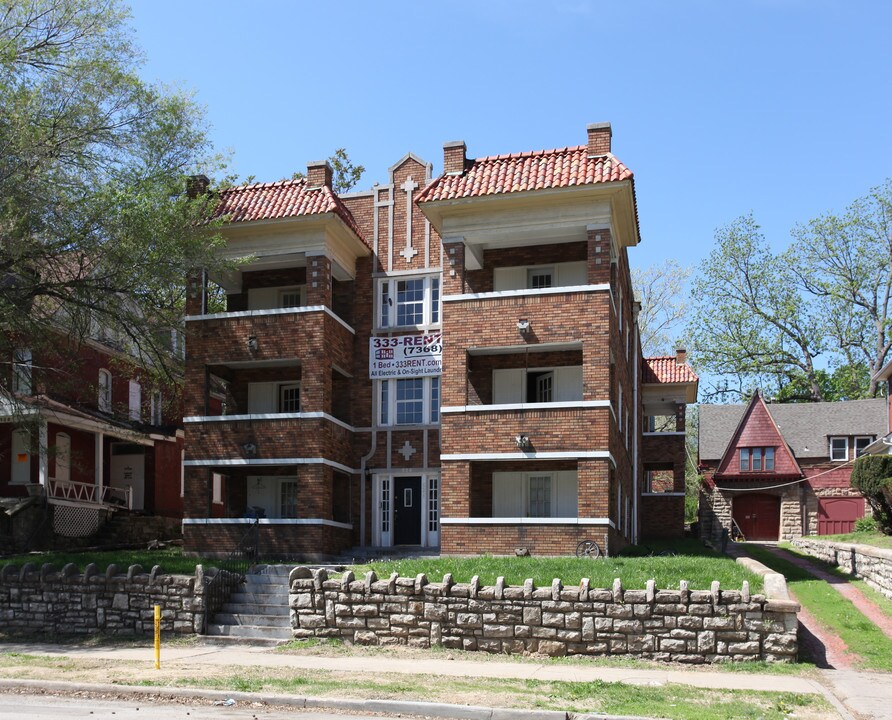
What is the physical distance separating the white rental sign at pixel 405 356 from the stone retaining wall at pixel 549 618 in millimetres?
9765

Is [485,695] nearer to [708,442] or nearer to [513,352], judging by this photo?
[513,352]

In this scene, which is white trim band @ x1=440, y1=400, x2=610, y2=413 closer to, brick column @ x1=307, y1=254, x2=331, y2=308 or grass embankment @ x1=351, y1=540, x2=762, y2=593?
brick column @ x1=307, y1=254, x2=331, y2=308

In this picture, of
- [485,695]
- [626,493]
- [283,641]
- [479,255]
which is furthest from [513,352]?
[485,695]

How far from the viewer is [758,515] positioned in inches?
1880

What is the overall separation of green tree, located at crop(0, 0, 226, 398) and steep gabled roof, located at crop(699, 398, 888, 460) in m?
34.0

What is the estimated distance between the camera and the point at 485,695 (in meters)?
12.1

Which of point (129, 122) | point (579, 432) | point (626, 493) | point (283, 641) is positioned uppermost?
point (129, 122)

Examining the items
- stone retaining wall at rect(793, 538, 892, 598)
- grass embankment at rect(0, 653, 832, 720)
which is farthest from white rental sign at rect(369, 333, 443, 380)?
grass embankment at rect(0, 653, 832, 720)

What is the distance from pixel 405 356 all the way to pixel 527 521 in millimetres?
5783

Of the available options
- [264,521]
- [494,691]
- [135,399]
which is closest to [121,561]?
[264,521]

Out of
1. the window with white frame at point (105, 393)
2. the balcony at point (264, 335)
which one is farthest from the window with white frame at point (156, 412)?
the balcony at point (264, 335)

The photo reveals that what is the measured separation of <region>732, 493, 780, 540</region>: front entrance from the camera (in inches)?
1865

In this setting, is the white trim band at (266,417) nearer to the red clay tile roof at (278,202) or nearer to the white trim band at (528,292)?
the white trim band at (528,292)

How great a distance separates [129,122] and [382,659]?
13.6m
